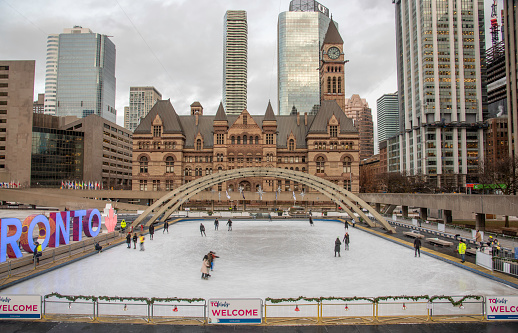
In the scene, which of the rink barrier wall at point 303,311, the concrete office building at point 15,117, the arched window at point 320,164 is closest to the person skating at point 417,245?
the rink barrier wall at point 303,311

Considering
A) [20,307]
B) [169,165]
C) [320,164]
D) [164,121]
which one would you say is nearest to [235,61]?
[164,121]

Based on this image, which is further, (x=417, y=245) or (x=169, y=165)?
(x=169, y=165)

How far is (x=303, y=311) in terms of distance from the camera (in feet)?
40.3

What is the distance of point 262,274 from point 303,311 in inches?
228

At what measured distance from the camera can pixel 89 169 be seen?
106312 millimetres

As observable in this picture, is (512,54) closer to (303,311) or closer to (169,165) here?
(169,165)

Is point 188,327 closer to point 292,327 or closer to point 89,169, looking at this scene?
point 292,327

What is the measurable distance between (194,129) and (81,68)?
148452mm

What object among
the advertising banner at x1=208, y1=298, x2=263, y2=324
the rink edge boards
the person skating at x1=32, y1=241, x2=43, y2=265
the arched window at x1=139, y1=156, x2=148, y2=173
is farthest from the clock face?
the advertising banner at x1=208, y1=298, x2=263, y2=324

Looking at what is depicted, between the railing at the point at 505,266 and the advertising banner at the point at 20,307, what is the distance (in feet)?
69.5

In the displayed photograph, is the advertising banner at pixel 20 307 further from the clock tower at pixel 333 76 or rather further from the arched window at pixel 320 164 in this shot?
the clock tower at pixel 333 76

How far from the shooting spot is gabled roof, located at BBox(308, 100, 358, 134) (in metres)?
77.5

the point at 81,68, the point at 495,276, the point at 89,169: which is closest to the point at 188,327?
the point at 495,276

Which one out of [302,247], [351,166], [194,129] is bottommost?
[302,247]
